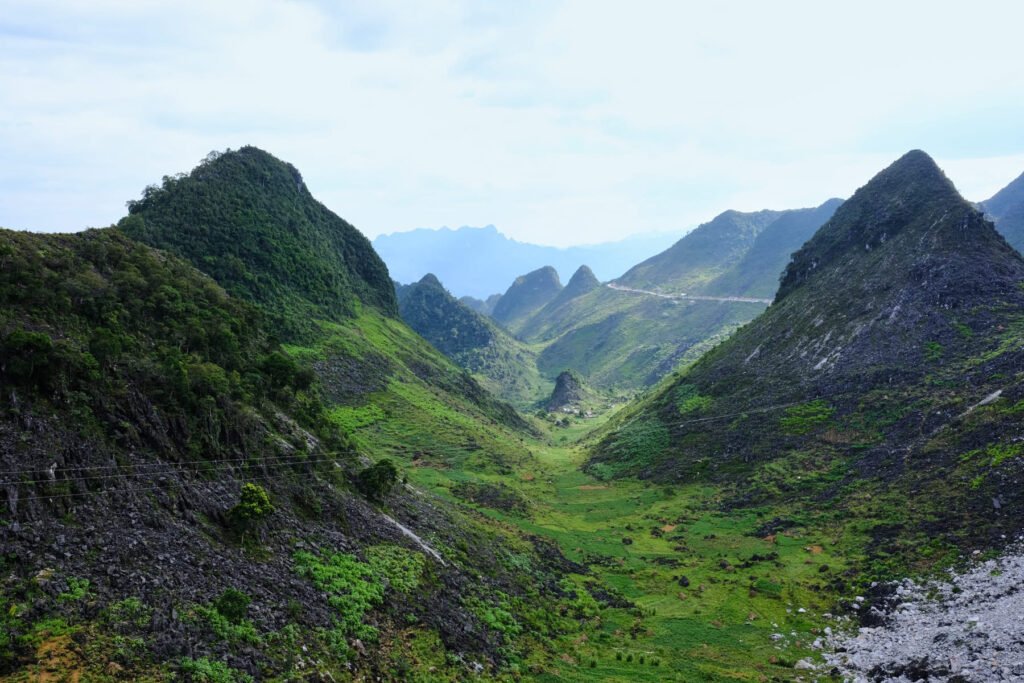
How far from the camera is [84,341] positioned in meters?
30.6

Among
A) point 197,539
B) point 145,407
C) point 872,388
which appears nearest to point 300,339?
point 145,407

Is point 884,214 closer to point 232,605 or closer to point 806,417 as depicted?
point 806,417

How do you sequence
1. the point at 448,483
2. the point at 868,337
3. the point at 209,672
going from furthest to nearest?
1. the point at 868,337
2. the point at 448,483
3. the point at 209,672

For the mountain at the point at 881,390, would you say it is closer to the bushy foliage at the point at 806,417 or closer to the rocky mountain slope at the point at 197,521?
the bushy foliage at the point at 806,417

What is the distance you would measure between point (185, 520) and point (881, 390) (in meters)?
75.1

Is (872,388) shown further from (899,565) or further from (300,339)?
(300,339)

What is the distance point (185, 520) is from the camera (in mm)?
25922

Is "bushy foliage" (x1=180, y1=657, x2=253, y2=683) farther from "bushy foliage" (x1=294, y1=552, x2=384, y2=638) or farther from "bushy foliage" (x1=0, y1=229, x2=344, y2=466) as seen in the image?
"bushy foliage" (x1=0, y1=229, x2=344, y2=466)

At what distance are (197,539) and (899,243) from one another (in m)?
107

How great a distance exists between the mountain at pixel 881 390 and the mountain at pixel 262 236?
63479mm

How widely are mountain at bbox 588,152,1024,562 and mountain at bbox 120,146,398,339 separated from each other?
2499 inches

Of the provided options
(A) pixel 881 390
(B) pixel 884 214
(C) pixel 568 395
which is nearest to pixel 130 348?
(A) pixel 881 390

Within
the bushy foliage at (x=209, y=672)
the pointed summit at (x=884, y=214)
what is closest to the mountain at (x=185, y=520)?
the bushy foliage at (x=209, y=672)

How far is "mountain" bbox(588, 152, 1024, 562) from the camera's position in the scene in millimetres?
51219
